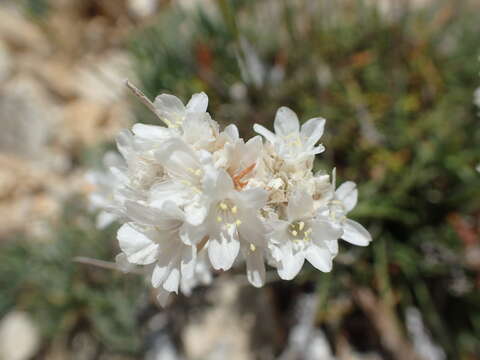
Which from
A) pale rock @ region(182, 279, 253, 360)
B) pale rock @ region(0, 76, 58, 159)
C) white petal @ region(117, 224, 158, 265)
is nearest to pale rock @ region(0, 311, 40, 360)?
pale rock @ region(182, 279, 253, 360)

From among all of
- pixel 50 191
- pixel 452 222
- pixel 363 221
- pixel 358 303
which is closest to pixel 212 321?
pixel 358 303

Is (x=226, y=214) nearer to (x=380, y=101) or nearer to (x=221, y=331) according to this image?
(x=221, y=331)

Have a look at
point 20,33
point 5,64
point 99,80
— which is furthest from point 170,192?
point 20,33

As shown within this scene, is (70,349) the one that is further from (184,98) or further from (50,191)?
(184,98)

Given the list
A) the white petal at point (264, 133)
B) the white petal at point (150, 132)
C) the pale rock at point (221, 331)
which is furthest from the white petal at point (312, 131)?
the pale rock at point (221, 331)

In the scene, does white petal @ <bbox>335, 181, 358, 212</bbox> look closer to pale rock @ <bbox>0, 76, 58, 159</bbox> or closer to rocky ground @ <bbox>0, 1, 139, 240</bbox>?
rocky ground @ <bbox>0, 1, 139, 240</bbox>

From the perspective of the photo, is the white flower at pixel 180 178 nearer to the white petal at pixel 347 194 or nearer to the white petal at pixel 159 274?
the white petal at pixel 159 274

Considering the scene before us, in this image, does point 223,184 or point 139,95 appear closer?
point 223,184
